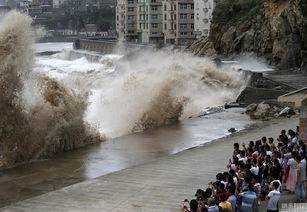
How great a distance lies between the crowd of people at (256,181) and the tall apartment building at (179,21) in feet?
209

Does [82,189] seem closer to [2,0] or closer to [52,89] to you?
[52,89]

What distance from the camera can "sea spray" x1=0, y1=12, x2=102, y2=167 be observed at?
16.5 m

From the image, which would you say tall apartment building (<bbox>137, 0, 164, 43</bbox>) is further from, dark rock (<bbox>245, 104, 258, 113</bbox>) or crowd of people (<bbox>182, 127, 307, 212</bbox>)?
crowd of people (<bbox>182, 127, 307, 212</bbox>)

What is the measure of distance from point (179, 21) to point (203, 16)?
456cm

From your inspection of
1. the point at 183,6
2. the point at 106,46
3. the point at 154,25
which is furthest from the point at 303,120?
the point at 154,25

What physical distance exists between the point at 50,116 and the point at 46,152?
127cm

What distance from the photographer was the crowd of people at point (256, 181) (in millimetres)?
8271

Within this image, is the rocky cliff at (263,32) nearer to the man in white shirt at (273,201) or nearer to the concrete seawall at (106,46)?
the concrete seawall at (106,46)

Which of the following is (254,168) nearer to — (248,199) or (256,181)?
(256,181)

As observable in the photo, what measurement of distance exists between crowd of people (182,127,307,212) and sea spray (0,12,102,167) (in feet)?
25.5

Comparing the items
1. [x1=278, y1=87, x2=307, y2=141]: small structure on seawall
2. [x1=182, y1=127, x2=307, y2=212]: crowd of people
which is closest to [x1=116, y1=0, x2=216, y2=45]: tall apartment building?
[x1=278, y1=87, x2=307, y2=141]: small structure on seawall

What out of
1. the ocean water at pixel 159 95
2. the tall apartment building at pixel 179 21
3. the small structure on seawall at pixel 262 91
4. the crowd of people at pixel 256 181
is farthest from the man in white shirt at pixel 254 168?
the tall apartment building at pixel 179 21

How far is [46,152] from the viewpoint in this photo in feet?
55.6

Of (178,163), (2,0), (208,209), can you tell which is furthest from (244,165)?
(2,0)
